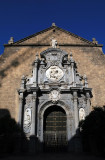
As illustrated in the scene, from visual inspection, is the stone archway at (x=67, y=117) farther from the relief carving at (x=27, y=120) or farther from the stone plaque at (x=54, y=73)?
the stone plaque at (x=54, y=73)

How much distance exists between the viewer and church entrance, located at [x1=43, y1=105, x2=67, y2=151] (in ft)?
34.7

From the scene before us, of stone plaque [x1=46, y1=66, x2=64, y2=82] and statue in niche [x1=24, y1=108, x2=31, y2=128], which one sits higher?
stone plaque [x1=46, y1=66, x2=64, y2=82]

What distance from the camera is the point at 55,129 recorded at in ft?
36.9

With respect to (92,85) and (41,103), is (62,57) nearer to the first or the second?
(92,85)

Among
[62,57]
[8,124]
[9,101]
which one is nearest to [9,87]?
[9,101]

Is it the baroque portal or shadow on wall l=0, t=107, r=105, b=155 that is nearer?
shadow on wall l=0, t=107, r=105, b=155

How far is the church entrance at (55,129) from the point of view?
10570mm

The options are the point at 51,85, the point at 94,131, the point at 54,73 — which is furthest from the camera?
the point at 54,73

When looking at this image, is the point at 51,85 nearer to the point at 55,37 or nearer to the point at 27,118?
the point at 27,118

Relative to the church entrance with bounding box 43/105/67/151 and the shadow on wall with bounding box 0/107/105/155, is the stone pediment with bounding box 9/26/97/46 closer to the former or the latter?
the church entrance with bounding box 43/105/67/151

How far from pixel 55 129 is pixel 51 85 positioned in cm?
295

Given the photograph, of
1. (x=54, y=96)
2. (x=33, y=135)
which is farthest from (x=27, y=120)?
(x=54, y=96)

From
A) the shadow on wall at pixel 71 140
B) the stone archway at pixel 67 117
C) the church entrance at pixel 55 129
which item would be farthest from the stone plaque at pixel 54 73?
the shadow on wall at pixel 71 140

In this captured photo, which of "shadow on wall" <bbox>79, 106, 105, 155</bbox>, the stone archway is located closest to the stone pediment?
the stone archway
